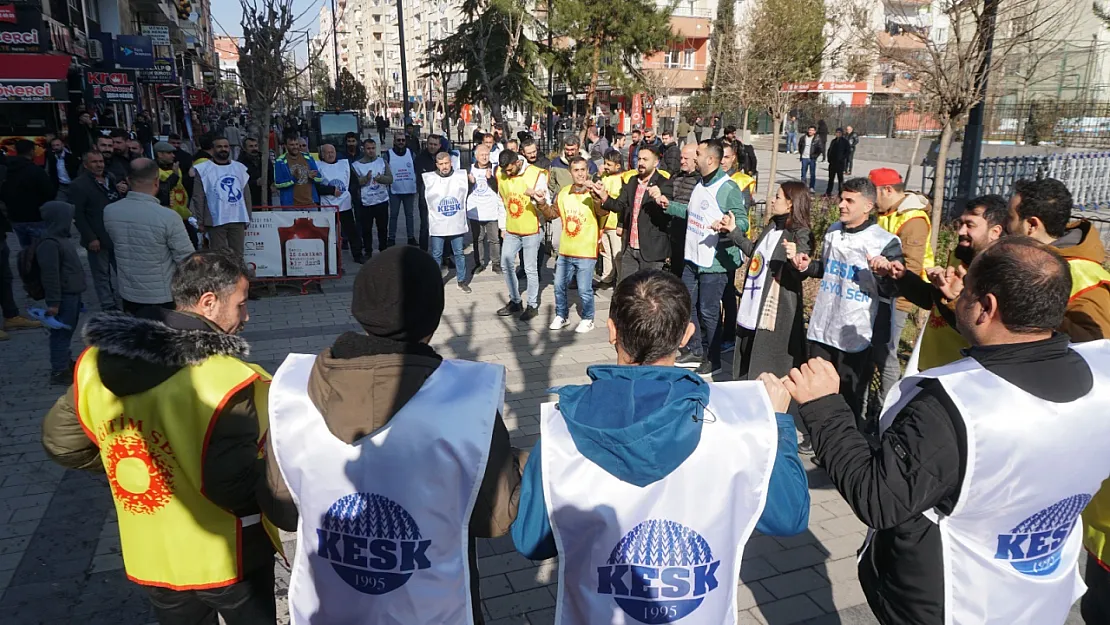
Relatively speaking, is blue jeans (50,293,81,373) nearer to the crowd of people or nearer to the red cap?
the crowd of people

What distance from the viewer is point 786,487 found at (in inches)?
73.8

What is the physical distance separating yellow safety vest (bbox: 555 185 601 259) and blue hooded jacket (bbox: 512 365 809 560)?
5.76 metres

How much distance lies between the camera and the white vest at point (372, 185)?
36.1 feet

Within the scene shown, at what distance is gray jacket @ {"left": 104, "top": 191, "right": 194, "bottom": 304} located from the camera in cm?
577

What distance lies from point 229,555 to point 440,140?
32.8 feet

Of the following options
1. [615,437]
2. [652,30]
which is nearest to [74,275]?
[615,437]

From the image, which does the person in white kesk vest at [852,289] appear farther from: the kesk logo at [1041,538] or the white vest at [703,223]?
the kesk logo at [1041,538]

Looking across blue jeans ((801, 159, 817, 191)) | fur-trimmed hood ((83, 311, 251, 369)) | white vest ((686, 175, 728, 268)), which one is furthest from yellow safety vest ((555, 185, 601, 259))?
blue jeans ((801, 159, 817, 191))

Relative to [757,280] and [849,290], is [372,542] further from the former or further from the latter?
[757,280]

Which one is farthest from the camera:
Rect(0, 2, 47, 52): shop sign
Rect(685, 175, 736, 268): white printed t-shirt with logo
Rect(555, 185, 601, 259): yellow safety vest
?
Rect(0, 2, 47, 52): shop sign

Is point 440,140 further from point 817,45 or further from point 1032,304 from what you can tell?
point 817,45

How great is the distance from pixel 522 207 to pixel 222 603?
244 inches

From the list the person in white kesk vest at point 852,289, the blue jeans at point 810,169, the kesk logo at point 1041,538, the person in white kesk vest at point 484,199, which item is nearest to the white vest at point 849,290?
the person in white kesk vest at point 852,289

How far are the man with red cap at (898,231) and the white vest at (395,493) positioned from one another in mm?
4027
